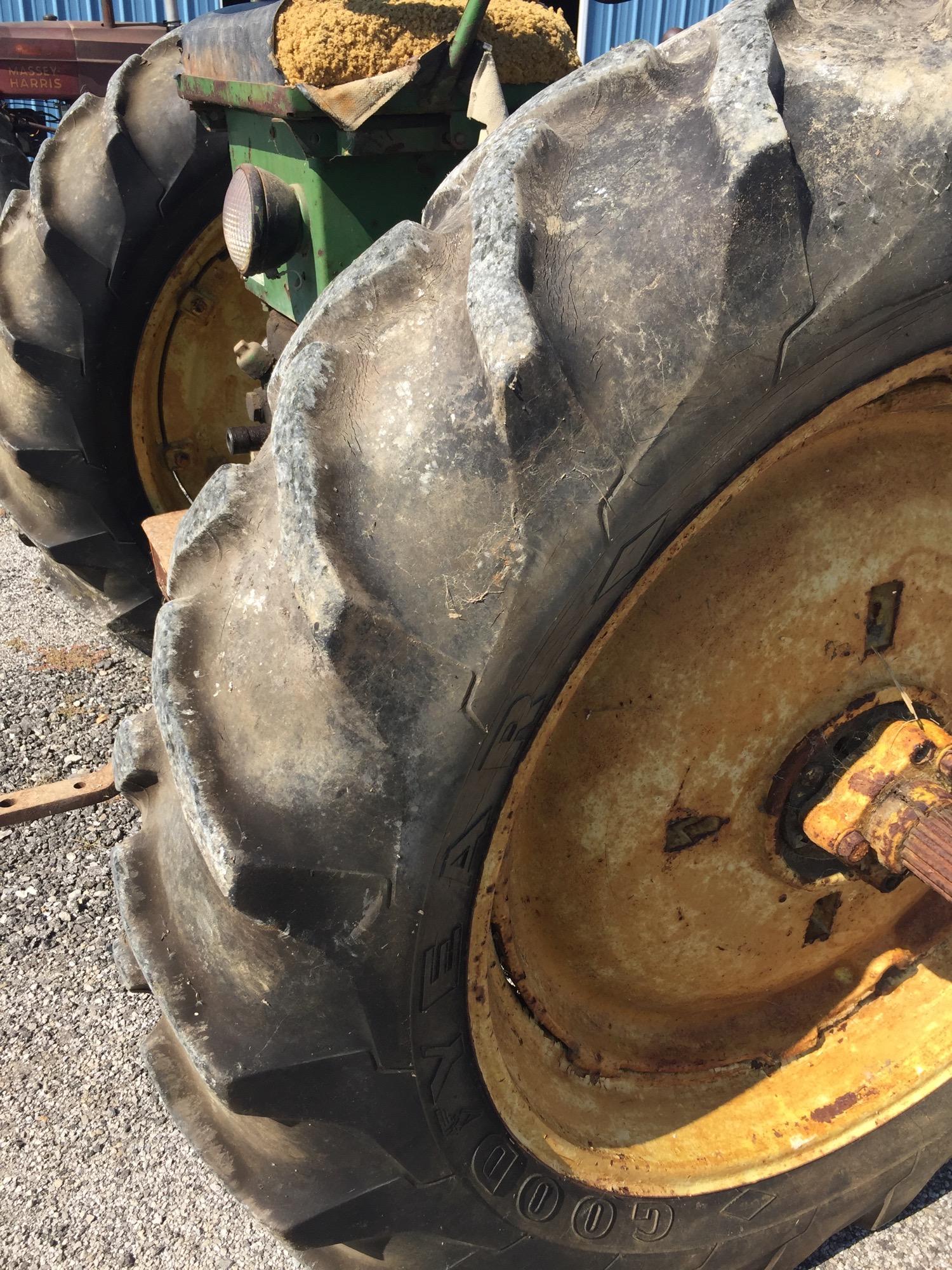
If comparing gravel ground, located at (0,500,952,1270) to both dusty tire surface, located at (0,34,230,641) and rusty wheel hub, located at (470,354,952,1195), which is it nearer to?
rusty wheel hub, located at (470,354,952,1195)

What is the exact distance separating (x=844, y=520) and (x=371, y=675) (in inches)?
21.0

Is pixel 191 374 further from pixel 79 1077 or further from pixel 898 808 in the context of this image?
pixel 898 808

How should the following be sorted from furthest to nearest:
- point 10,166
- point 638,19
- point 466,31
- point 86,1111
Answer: point 638,19 < point 10,166 < point 86,1111 < point 466,31

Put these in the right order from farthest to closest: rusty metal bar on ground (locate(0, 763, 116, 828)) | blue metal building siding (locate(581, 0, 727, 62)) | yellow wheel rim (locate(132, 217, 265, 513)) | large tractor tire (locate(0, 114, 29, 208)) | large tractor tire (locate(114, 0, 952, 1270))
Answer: blue metal building siding (locate(581, 0, 727, 62)) → large tractor tire (locate(0, 114, 29, 208)) → yellow wheel rim (locate(132, 217, 265, 513)) → rusty metal bar on ground (locate(0, 763, 116, 828)) → large tractor tire (locate(114, 0, 952, 1270))

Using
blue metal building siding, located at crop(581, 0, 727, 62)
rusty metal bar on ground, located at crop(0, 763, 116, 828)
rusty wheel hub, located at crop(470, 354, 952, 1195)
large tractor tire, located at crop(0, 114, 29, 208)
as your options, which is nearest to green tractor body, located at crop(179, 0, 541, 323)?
rusty wheel hub, located at crop(470, 354, 952, 1195)

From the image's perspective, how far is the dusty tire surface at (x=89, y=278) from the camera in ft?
6.20

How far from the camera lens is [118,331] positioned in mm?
2000

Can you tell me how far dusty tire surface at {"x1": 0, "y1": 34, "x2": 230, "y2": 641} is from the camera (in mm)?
1891

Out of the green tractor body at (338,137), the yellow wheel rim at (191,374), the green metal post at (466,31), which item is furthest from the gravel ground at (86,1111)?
the green metal post at (466,31)

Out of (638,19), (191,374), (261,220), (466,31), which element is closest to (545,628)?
(466,31)

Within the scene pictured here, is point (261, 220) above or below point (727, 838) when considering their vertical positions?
above

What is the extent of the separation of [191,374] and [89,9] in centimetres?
789

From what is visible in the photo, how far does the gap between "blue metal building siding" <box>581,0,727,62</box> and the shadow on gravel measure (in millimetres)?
8267

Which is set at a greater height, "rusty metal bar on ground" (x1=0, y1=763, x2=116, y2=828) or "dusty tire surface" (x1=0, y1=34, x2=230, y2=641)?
"dusty tire surface" (x1=0, y1=34, x2=230, y2=641)
